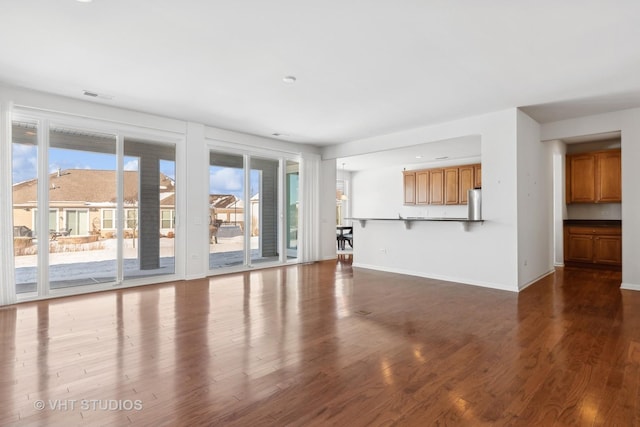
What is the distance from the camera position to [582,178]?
7.23m

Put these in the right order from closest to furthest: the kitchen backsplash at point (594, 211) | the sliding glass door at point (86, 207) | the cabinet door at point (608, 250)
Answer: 1. the sliding glass door at point (86, 207)
2. the cabinet door at point (608, 250)
3. the kitchen backsplash at point (594, 211)

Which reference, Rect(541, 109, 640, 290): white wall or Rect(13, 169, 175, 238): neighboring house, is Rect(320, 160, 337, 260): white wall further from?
Rect(541, 109, 640, 290): white wall

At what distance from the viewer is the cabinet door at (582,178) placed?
7121mm

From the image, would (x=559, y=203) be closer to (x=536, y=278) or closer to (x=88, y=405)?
(x=536, y=278)

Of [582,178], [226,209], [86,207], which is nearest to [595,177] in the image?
[582,178]

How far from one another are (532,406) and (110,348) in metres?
3.21

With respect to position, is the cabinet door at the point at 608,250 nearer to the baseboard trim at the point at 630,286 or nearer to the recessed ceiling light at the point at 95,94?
the baseboard trim at the point at 630,286

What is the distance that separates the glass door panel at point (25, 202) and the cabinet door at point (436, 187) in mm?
8502

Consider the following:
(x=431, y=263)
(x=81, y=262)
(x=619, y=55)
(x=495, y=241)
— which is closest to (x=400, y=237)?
(x=431, y=263)

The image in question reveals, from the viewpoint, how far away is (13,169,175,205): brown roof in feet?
15.5

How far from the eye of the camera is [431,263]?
6.23m

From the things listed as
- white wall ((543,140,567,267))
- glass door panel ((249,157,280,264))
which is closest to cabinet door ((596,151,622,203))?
white wall ((543,140,567,267))

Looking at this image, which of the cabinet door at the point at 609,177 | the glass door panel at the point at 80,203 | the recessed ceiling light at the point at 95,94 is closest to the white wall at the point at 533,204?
the cabinet door at the point at 609,177

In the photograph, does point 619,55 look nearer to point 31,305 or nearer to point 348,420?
point 348,420
